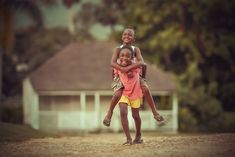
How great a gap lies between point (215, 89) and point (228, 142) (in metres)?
36.7

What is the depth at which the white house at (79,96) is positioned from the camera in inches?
1577

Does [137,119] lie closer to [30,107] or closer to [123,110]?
[123,110]

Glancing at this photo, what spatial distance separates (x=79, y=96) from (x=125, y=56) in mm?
29688

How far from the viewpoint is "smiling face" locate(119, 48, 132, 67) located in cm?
1178

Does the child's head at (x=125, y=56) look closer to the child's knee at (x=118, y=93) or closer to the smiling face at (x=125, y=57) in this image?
the smiling face at (x=125, y=57)

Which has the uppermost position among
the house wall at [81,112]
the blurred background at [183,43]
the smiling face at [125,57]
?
the blurred background at [183,43]

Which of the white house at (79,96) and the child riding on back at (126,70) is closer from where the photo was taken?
the child riding on back at (126,70)

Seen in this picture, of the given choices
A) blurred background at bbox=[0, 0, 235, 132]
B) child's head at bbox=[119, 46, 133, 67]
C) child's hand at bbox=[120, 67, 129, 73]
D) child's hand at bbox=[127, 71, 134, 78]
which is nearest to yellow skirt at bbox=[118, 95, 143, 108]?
child's hand at bbox=[127, 71, 134, 78]

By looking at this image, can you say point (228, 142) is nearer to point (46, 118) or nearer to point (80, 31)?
point (46, 118)

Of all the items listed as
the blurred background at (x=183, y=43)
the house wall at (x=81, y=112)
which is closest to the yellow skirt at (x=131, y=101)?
the house wall at (x=81, y=112)

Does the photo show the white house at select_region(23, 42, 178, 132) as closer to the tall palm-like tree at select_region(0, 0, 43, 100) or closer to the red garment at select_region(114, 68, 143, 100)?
the tall palm-like tree at select_region(0, 0, 43, 100)

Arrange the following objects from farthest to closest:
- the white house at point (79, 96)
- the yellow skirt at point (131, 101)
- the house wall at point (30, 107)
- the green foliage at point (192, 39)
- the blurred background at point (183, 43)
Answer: the green foliage at point (192, 39) → the blurred background at point (183, 43) → the house wall at point (30, 107) → the white house at point (79, 96) → the yellow skirt at point (131, 101)

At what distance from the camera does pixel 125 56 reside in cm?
1179

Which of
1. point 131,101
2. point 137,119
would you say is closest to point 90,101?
point 137,119
